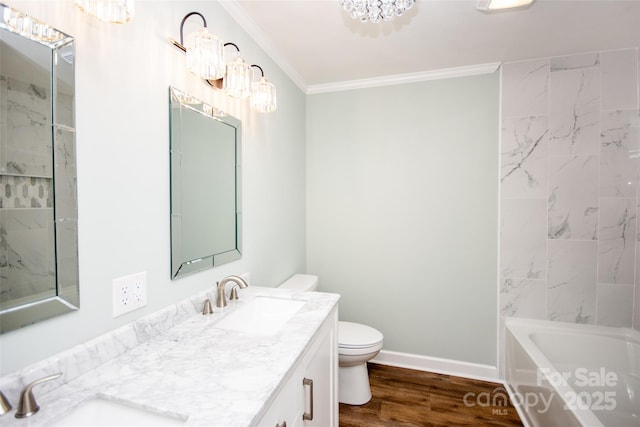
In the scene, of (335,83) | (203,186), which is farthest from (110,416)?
(335,83)

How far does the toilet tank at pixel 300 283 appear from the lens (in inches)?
85.5

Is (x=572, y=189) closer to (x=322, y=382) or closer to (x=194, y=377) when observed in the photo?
(x=322, y=382)

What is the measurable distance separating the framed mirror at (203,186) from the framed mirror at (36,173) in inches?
15.1

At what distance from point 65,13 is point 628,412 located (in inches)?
129

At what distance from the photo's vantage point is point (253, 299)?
4.83ft

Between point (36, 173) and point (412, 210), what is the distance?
227 cm

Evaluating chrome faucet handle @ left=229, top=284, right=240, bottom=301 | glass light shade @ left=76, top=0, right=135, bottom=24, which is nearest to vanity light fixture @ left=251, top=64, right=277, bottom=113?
glass light shade @ left=76, top=0, right=135, bottom=24

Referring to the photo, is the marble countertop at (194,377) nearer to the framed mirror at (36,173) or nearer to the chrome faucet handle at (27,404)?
the chrome faucet handle at (27,404)

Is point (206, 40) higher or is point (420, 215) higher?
point (206, 40)

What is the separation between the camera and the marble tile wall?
6.77 ft

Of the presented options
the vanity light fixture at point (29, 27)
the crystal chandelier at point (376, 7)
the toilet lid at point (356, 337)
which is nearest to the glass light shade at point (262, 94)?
the crystal chandelier at point (376, 7)

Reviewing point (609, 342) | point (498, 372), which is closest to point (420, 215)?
point (498, 372)

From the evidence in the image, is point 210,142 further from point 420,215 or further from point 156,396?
point 420,215

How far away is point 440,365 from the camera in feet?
7.89
